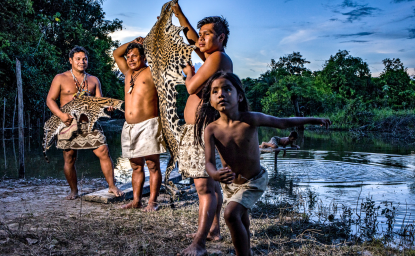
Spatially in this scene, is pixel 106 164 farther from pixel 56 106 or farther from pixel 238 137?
pixel 238 137

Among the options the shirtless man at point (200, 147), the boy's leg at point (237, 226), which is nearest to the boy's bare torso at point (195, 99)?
the shirtless man at point (200, 147)

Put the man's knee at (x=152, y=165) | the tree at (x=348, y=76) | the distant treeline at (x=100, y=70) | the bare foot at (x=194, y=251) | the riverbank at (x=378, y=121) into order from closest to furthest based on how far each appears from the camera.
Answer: the bare foot at (x=194, y=251), the man's knee at (x=152, y=165), the distant treeline at (x=100, y=70), the riverbank at (x=378, y=121), the tree at (x=348, y=76)

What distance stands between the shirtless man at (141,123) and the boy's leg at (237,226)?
1860 mm

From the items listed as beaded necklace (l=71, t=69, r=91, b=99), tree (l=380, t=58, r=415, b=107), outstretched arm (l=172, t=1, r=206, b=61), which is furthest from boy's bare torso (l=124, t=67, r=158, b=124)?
tree (l=380, t=58, r=415, b=107)

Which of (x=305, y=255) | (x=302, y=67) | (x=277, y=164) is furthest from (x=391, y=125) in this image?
(x=302, y=67)

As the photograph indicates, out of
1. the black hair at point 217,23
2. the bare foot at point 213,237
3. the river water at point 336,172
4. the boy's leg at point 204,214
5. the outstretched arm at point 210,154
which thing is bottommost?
the river water at point 336,172

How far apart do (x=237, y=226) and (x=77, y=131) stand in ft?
10.1

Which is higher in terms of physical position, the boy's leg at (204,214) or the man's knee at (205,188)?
the man's knee at (205,188)

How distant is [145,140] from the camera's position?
3865 mm

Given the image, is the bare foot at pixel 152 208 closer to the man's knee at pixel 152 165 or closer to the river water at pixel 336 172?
the man's knee at pixel 152 165

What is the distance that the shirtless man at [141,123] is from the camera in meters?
3.88

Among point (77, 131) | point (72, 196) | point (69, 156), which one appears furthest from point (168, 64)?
point (72, 196)

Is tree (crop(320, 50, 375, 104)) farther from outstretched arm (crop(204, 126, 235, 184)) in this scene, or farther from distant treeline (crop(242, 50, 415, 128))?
outstretched arm (crop(204, 126, 235, 184))

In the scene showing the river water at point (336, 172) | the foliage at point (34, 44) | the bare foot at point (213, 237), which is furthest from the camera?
the foliage at point (34, 44)
